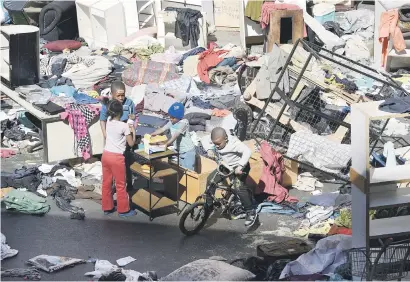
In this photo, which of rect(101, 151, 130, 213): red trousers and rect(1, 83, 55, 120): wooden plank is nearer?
rect(101, 151, 130, 213): red trousers

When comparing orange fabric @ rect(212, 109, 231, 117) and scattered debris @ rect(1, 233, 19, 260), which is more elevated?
orange fabric @ rect(212, 109, 231, 117)

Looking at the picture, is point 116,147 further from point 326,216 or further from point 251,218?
point 326,216

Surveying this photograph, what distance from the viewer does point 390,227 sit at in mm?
9062

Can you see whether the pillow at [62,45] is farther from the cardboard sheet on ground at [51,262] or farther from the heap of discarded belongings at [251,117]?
the cardboard sheet on ground at [51,262]

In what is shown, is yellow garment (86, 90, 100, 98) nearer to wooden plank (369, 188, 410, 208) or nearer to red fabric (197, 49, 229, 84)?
red fabric (197, 49, 229, 84)

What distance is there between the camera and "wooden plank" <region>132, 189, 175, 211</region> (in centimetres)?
1141

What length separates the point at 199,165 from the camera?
12.2m

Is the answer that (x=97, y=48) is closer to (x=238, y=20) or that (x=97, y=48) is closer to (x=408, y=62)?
(x=238, y=20)

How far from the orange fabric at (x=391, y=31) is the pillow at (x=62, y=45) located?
6.52m

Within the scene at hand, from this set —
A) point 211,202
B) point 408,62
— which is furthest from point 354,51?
point 211,202

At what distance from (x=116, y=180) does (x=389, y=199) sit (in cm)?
369

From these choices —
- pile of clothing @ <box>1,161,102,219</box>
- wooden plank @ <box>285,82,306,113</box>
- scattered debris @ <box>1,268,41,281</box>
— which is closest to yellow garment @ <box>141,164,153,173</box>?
pile of clothing @ <box>1,161,102,219</box>

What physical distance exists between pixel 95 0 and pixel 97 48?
1.19m

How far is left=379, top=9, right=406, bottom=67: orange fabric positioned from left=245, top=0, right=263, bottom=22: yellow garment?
106 inches
